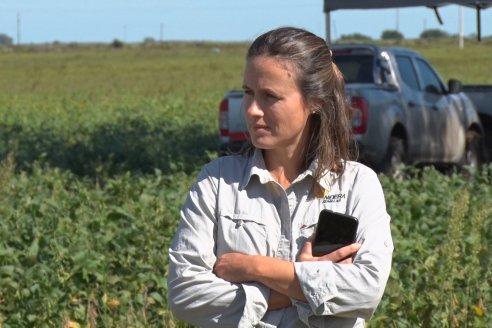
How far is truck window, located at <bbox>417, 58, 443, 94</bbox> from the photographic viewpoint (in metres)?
16.0

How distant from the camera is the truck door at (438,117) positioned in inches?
620

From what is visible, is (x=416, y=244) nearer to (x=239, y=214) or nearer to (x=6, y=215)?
(x=6, y=215)

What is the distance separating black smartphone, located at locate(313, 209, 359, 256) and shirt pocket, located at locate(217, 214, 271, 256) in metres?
0.13

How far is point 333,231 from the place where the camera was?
3498 millimetres

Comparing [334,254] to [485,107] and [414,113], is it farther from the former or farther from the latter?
[485,107]

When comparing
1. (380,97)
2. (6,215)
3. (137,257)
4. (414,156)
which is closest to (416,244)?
(137,257)

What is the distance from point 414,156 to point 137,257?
8348 millimetres

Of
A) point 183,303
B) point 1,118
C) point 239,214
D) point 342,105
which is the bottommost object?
point 1,118

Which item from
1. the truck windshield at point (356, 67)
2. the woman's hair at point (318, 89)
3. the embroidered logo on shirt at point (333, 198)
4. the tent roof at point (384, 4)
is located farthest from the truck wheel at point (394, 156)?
the embroidered logo on shirt at point (333, 198)

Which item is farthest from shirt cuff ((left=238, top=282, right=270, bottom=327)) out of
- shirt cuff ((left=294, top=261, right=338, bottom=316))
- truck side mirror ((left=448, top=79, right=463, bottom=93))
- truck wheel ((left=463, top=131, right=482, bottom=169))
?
truck wheel ((left=463, top=131, right=482, bottom=169))

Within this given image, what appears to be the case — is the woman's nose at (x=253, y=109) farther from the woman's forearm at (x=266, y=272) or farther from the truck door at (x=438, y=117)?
the truck door at (x=438, y=117)

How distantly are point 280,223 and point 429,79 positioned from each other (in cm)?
1280

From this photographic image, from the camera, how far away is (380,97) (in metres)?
14.4

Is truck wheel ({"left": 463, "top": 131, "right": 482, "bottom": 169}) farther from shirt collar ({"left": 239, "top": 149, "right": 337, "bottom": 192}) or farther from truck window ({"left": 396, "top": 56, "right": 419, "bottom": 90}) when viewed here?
shirt collar ({"left": 239, "top": 149, "right": 337, "bottom": 192})
